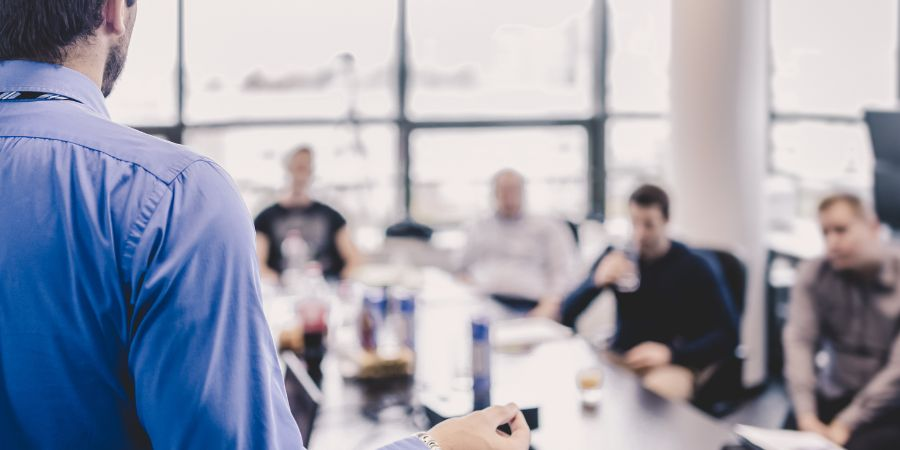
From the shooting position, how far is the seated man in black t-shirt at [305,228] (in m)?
4.89

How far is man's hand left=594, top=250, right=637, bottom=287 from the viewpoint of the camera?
3.70m

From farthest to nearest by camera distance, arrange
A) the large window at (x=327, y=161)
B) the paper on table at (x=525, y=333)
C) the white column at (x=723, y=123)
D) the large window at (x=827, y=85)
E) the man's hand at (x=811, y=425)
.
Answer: the large window at (x=327, y=161) < the white column at (x=723, y=123) < the large window at (x=827, y=85) < the man's hand at (x=811, y=425) < the paper on table at (x=525, y=333)

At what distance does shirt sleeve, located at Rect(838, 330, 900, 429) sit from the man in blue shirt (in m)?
2.77

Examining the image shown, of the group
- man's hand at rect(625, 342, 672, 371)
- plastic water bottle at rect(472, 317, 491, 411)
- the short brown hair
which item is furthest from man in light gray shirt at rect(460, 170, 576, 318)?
plastic water bottle at rect(472, 317, 491, 411)

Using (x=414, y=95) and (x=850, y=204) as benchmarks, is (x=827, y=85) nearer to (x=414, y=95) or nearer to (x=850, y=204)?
(x=850, y=204)

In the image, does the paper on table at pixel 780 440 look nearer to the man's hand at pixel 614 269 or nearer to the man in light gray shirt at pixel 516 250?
the man's hand at pixel 614 269

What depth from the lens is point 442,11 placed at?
5648mm

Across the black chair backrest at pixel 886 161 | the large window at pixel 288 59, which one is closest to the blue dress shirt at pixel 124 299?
the black chair backrest at pixel 886 161

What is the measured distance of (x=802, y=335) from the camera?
3.49m

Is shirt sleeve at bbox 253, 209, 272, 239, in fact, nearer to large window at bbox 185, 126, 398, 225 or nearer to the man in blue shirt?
large window at bbox 185, 126, 398, 225

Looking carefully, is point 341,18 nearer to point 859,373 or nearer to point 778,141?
point 778,141

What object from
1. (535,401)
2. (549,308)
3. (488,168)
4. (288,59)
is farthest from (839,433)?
(288,59)

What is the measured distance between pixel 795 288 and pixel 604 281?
0.73 metres

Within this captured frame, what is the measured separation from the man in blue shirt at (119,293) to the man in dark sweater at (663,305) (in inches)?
111
